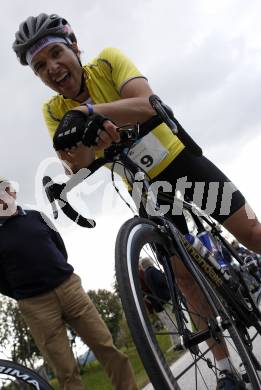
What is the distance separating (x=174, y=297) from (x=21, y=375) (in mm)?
909

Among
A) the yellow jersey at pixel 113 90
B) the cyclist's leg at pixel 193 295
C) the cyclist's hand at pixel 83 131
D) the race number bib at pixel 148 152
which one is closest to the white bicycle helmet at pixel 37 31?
the yellow jersey at pixel 113 90

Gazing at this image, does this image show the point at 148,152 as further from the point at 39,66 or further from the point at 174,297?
the point at 174,297

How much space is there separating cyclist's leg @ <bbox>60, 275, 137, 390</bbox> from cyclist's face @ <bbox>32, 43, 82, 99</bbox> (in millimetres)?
1611

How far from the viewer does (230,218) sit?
2871 mm

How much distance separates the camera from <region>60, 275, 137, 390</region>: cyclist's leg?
3.44 metres

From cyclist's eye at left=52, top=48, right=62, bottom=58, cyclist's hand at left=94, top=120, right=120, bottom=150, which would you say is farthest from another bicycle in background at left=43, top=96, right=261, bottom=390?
cyclist's eye at left=52, top=48, right=62, bottom=58

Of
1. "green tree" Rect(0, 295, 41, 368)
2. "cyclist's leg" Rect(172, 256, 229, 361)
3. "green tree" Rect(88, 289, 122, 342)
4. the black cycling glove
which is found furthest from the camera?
"green tree" Rect(88, 289, 122, 342)

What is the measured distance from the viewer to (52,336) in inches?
136

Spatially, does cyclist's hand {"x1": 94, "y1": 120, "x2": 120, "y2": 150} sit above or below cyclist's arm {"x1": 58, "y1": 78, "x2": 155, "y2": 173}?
below

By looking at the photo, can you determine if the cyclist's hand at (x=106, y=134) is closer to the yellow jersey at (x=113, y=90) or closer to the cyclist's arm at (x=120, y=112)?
the cyclist's arm at (x=120, y=112)

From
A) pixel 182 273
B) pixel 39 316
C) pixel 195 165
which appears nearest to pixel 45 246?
pixel 39 316

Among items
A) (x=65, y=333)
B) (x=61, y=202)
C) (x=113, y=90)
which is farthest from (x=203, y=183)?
(x=65, y=333)

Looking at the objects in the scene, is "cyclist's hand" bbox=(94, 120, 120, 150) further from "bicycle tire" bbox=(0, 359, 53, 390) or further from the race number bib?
"bicycle tire" bbox=(0, 359, 53, 390)

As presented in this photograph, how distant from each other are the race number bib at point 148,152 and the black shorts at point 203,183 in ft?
0.50
